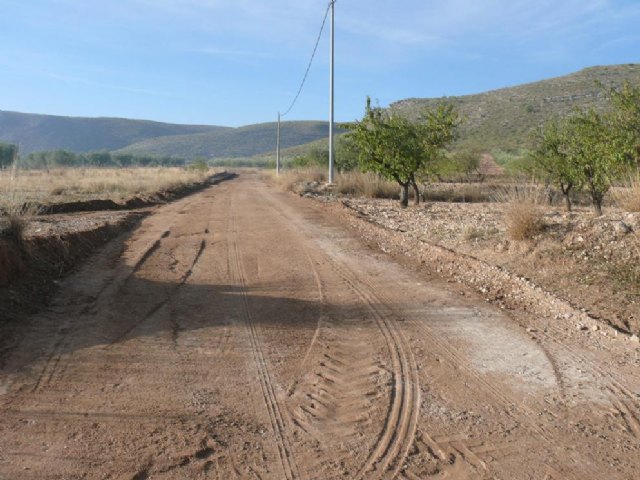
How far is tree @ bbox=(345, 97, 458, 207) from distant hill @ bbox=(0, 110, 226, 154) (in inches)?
4471

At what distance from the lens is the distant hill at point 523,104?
6681cm

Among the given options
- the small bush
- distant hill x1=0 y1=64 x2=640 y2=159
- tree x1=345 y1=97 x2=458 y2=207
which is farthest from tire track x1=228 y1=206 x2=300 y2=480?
distant hill x1=0 y1=64 x2=640 y2=159

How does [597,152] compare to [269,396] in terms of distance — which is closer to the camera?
[269,396]

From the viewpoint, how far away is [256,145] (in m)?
160

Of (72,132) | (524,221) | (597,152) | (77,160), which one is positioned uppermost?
(72,132)

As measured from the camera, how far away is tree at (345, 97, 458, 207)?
21.5 m

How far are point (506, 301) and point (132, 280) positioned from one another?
17.9 feet

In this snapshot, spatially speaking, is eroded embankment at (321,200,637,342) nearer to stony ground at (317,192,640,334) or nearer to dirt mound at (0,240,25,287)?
stony ground at (317,192,640,334)

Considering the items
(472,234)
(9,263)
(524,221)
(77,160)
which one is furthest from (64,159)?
(524,221)

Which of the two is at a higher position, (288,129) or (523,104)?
(288,129)

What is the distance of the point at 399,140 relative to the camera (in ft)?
70.5

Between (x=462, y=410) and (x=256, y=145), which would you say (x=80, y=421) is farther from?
(x=256, y=145)

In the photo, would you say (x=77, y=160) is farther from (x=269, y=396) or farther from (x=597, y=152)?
(x=269, y=396)

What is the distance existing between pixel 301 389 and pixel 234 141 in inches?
6328
